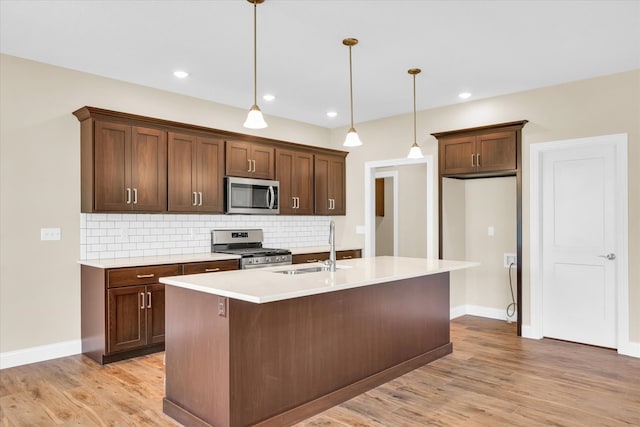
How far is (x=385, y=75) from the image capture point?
434 cm

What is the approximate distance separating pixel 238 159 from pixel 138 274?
71.3 inches

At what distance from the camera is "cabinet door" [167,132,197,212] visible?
4.53 metres

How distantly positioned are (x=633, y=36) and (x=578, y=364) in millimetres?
2717

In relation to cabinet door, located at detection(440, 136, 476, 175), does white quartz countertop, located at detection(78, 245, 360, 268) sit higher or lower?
lower

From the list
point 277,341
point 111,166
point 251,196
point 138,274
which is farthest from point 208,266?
point 277,341

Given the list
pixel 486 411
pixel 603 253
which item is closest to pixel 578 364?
pixel 603 253

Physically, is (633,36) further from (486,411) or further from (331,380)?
(331,380)

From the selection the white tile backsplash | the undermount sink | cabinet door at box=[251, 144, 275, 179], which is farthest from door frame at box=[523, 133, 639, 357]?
the white tile backsplash

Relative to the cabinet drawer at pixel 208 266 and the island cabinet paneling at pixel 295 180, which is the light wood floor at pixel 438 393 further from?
the island cabinet paneling at pixel 295 180

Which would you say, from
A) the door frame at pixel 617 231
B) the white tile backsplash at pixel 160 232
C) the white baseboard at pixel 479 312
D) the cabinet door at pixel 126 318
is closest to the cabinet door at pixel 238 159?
the white tile backsplash at pixel 160 232

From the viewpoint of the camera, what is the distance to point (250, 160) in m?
5.30

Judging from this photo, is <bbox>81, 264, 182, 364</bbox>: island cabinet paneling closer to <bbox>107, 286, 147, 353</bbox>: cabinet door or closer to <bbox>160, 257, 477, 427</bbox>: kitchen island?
<bbox>107, 286, 147, 353</bbox>: cabinet door

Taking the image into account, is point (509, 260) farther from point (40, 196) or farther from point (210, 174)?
point (40, 196)

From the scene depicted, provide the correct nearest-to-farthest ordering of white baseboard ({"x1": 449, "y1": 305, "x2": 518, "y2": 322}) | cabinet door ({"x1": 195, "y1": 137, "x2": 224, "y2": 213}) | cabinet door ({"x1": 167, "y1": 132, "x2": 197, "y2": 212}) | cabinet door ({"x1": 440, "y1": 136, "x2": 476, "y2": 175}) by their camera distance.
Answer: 1. cabinet door ({"x1": 167, "y1": 132, "x2": 197, "y2": 212})
2. cabinet door ({"x1": 195, "y1": 137, "x2": 224, "y2": 213})
3. cabinet door ({"x1": 440, "y1": 136, "x2": 476, "y2": 175})
4. white baseboard ({"x1": 449, "y1": 305, "x2": 518, "y2": 322})
